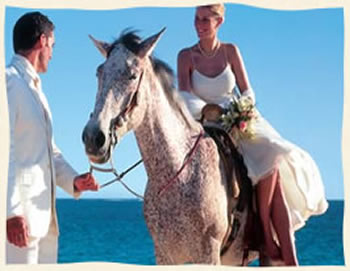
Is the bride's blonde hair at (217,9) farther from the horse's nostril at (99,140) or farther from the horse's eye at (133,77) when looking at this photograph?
the horse's nostril at (99,140)

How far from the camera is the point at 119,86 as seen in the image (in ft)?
8.36

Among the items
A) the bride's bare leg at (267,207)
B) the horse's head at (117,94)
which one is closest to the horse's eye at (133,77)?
the horse's head at (117,94)

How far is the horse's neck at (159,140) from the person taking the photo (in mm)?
2742

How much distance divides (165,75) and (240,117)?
38cm

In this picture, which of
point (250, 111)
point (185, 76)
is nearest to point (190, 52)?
point (185, 76)

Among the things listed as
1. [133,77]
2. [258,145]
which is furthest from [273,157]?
[133,77]

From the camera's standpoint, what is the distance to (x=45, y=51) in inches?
95.1

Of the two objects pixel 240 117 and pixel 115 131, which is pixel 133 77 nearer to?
pixel 115 131

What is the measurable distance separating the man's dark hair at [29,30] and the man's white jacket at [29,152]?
0.04m

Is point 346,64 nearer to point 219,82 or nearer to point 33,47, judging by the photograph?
point 219,82

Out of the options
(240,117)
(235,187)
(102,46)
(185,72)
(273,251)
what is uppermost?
(102,46)

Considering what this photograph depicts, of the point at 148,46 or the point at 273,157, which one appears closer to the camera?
the point at 148,46

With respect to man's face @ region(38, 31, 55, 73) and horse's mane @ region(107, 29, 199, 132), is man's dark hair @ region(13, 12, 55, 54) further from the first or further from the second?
horse's mane @ region(107, 29, 199, 132)

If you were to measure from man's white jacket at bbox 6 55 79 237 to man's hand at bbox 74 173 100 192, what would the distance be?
0.09 metres
